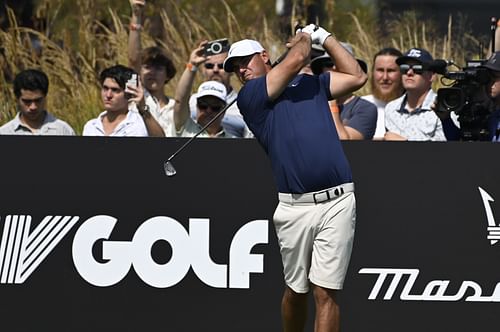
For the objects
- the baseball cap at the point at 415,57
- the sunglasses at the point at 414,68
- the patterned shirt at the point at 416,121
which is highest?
the baseball cap at the point at 415,57

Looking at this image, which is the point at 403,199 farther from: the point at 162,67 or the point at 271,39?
the point at 271,39

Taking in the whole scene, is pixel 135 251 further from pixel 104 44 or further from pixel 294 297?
pixel 104 44

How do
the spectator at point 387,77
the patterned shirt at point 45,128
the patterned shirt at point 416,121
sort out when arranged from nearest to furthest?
A: the patterned shirt at point 416,121 < the patterned shirt at point 45,128 < the spectator at point 387,77

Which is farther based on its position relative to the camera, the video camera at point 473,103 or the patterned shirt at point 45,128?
the patterned shirt at point 45,128

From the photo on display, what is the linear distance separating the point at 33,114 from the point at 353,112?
2408mm

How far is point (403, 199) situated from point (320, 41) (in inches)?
52.2

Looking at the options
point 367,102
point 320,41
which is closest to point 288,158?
point 320,41

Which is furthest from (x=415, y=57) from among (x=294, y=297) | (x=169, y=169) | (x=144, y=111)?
(x=294, y=297)

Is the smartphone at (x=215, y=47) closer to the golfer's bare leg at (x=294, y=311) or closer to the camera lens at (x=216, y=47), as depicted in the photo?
the camera lens at (x=216, y=47)

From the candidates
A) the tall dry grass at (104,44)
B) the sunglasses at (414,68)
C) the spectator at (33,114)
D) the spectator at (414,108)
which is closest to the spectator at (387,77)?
Answer: the spectator at (414,108)

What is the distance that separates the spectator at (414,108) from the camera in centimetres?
919

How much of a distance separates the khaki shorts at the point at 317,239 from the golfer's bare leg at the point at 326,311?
0.06 metres

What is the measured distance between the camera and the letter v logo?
8633 millimetres

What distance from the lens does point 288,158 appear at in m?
7.73
